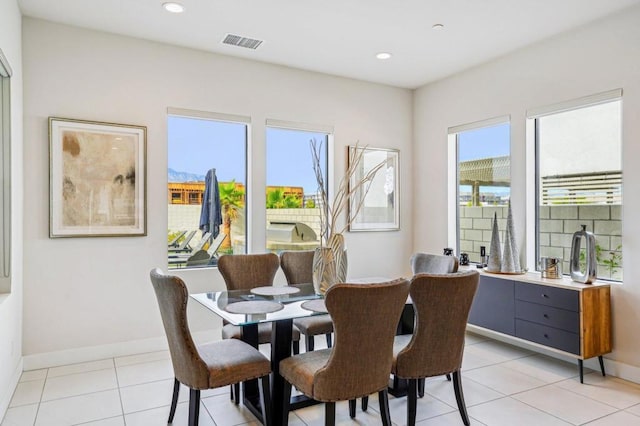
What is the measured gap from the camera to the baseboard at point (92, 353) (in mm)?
3629

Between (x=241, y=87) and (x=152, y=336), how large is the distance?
102 inches

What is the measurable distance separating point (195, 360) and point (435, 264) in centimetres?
206

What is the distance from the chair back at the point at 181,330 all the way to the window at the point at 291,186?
237 cm

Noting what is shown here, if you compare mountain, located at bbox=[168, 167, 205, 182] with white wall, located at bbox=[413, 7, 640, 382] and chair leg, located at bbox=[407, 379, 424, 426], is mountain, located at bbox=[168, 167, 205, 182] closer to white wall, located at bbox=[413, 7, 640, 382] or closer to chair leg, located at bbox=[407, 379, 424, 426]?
white wall, located at bbox=[413, 7, 640, 382]

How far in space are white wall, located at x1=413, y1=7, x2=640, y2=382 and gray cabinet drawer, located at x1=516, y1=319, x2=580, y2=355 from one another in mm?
419

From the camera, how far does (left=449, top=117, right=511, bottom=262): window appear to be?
4.58 m

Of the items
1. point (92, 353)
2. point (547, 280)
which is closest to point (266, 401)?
point (92, 353)

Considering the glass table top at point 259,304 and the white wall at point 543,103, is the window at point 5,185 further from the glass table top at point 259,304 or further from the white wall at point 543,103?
the white wall at point 543,103

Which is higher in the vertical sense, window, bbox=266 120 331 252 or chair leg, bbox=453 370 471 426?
window, bbox=266 120 331 252

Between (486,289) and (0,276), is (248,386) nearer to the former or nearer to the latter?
(0,276)

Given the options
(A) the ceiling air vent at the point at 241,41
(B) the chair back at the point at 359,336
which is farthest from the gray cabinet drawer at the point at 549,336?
(A) the ceiling air vent at the point at 241,41

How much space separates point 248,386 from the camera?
2930mm

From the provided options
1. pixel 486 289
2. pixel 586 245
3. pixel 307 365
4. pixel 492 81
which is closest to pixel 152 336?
pixel 307 365

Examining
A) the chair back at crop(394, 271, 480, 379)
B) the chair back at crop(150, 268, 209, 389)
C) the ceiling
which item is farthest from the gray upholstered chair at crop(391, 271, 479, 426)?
the ceiling
